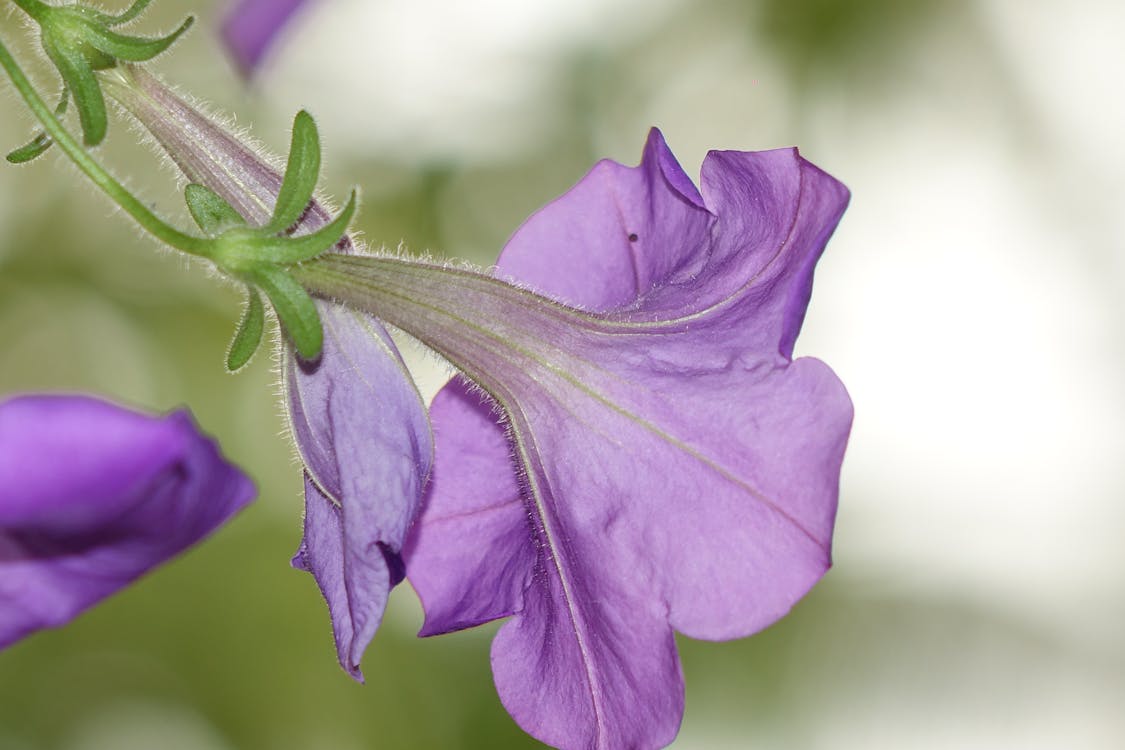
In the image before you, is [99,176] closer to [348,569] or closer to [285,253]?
[285,253]

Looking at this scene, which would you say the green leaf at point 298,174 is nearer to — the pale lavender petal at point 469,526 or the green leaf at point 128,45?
the green leaf at point 128,45

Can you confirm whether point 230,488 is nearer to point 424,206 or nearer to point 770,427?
point 770,427

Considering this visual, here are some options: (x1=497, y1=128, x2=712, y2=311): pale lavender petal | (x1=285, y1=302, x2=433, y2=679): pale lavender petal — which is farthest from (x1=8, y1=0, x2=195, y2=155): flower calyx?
(x1=497, y1=128, x2=712, y2=311): pale lavender petal

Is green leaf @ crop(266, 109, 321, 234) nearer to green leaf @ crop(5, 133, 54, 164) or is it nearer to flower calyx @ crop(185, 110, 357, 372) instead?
flower calyx @ crop(185, 110, 357, 372)

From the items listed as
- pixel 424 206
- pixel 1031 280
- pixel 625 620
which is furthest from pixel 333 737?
pixel 625 620

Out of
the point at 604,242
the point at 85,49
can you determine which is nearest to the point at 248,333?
the point at 85,49

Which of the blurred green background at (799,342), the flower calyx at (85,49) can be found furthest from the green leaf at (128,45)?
the blurred green background at (799,342)
